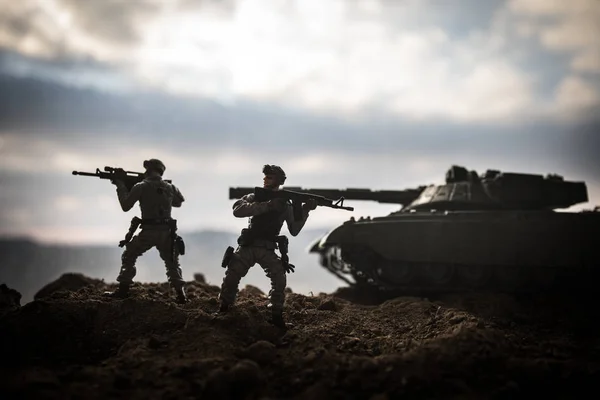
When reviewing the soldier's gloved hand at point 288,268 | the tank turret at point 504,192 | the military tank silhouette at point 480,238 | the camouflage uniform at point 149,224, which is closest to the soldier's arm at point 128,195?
the camouflage uniform at point 149,224

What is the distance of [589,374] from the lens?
413 cm

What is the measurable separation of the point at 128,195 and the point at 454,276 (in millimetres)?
6684

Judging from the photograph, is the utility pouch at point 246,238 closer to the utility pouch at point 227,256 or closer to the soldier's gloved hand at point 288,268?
the utility pouch at point 227,256

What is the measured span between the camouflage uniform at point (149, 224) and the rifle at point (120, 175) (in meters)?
0.20

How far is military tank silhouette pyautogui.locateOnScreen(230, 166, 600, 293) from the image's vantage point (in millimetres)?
9102

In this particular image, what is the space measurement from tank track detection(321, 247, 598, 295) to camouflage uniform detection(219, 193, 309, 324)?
434 centimetres

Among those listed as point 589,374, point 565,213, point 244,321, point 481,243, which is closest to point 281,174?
point 244,321

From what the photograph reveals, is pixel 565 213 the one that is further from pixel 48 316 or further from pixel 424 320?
pixel 48 316

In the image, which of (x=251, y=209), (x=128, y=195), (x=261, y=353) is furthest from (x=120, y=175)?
(x=261, y=353)

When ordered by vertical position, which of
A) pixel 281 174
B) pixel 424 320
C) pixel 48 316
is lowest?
pixel 424 320

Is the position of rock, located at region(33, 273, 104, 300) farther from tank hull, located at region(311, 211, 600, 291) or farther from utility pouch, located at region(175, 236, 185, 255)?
tank hull, located at region(311, 211, 600, 291)

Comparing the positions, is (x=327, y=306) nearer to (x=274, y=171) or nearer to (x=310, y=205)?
(x=310, y=205)

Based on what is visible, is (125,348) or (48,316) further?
(48,316)

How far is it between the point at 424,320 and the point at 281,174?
10.4 feet
